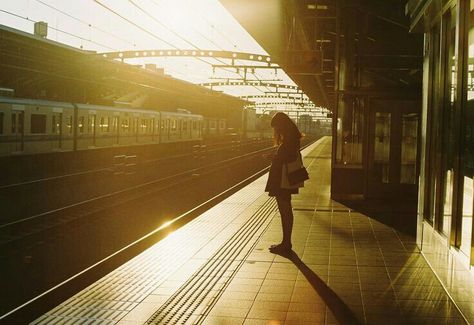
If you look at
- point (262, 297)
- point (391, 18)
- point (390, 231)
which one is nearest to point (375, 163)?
point (391, 18)

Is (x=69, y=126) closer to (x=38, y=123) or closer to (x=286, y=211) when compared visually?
(x=38, y=123)

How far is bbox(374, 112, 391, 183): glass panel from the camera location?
42.3ft

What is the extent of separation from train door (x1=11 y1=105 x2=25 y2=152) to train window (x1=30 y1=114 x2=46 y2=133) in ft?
2.33

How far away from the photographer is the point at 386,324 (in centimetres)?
454

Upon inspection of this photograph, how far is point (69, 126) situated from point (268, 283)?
20.7m

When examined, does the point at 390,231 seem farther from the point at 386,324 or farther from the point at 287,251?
the point at 386,324

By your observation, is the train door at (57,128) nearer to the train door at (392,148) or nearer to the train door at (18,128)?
the train door at (18,128)

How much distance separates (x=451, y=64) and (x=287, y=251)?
2.90 m

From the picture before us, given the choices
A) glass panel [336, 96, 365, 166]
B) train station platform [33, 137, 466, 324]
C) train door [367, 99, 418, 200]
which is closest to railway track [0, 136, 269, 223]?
train station platform [33, 137, 466, 324]

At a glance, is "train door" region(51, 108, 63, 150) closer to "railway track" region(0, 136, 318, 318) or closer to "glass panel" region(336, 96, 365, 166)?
"railway track" region(0, 136, 318, 318)

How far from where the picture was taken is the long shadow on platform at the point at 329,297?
4.69 metres

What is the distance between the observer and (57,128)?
23797 millimetres

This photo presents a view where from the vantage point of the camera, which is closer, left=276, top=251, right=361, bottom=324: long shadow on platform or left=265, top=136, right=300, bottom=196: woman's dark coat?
left=276, top=251, right=361, bottom=324: long shadow on platform

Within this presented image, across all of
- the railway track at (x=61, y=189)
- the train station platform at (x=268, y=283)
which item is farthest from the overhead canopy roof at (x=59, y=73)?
the train station platform at (x=268, y=283)
